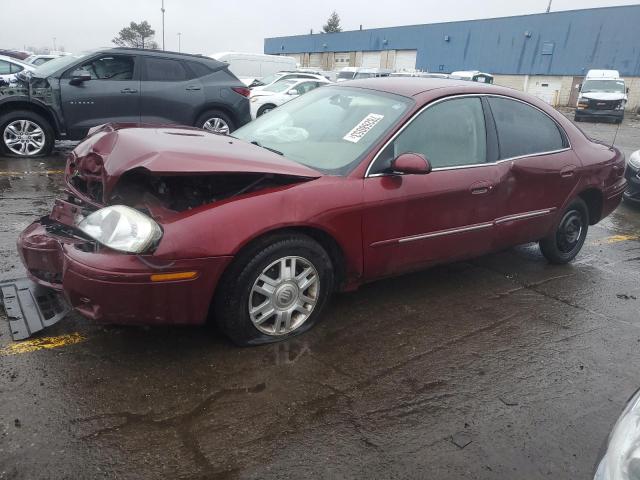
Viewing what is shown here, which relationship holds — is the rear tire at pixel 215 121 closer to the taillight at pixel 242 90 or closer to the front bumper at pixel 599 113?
the taillight at pixel 242 90

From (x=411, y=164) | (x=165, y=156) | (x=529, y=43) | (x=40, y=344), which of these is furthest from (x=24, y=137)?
(x=529, y=43)

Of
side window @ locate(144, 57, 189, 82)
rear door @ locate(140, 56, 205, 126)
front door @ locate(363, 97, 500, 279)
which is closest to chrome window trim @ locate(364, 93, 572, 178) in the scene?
front door @ locate(363, 97, 500, 279)

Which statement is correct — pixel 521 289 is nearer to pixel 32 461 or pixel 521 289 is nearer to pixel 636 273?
pixel 636 273

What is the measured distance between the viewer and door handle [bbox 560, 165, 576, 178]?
4317 millimetres

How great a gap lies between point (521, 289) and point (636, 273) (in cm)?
141

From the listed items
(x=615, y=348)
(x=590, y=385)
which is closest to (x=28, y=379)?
(x=590, y=385)

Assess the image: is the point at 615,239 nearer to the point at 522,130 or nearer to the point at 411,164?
the point at 522,130

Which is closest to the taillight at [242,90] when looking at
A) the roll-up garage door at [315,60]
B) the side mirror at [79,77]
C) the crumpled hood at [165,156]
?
the side mirror at [79,77]

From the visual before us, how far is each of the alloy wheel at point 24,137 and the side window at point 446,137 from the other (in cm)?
639

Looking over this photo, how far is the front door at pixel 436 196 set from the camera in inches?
128

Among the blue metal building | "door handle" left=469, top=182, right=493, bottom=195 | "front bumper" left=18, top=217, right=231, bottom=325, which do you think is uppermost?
the blue metal building

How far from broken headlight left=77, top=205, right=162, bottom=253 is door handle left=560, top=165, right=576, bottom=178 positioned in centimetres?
336

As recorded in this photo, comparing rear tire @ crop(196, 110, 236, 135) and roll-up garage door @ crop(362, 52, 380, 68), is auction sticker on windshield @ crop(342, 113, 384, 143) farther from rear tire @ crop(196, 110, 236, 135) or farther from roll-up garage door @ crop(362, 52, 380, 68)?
roll-up garage door @ crop(362, 52, 380, 68)

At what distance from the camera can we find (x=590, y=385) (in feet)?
9.75
